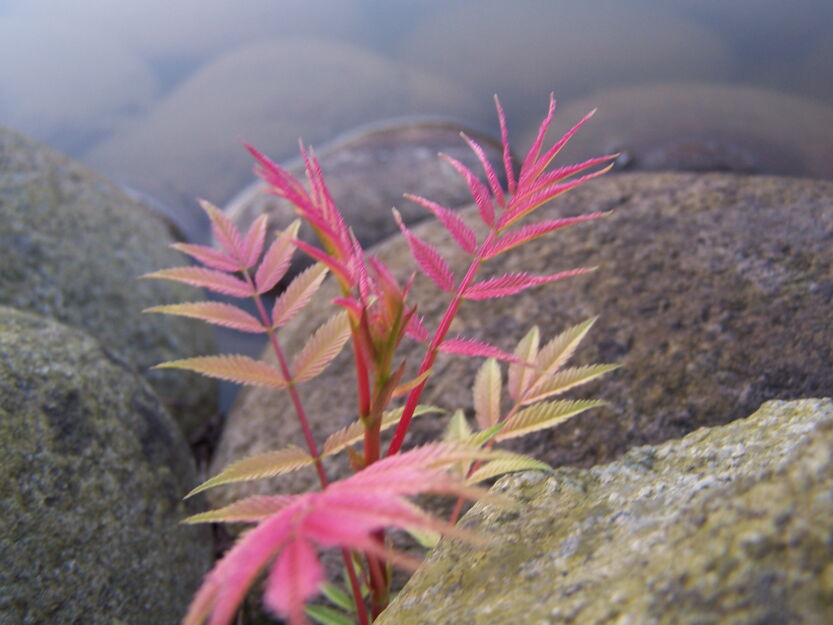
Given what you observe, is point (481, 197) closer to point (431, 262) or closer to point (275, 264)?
point (431, 262)

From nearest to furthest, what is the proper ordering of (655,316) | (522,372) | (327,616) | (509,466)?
(509,466), (522,372), (327,616), (655,316)

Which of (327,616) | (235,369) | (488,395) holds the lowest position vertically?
(327,616)

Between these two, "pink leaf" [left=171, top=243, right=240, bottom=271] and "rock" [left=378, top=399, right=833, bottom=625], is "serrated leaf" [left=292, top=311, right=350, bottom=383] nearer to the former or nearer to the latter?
"pink leaf" [left=171, top=243, right=240, bottom=271]

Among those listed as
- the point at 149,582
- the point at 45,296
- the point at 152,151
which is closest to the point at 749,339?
the point at 149,582

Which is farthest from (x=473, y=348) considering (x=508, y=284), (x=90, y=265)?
(x=90, y=265)

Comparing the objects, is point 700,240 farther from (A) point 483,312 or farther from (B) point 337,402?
(B) point 337,402

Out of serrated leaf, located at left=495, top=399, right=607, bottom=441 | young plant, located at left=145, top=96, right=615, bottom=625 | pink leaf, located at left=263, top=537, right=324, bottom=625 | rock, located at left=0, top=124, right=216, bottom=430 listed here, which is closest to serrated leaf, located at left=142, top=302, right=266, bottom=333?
young plant, located at left=145, top=96, right=615, bottom=625

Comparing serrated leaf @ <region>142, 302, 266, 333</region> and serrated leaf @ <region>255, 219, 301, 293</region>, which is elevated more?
serrated leaf @ <region>255, 219, 301, 293</region>

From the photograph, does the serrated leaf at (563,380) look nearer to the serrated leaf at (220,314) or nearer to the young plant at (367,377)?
→ the young plant at (367,377)
